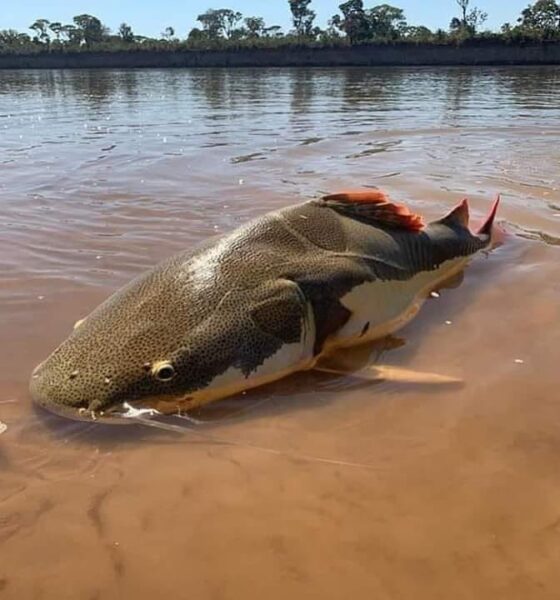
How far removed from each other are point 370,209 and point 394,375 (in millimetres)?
1385

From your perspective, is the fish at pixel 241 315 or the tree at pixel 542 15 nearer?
the fish at pixel 241 315

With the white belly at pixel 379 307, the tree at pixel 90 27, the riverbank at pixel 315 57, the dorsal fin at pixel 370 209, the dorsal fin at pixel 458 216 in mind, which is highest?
the tree at pixel 90 27

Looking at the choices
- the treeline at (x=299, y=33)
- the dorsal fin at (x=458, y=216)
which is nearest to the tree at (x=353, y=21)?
the treeline at (x=299, y=33)

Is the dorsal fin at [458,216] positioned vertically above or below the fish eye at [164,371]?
above

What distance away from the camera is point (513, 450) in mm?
2969

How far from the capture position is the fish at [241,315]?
3119mm

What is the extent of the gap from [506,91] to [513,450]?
24464 mm

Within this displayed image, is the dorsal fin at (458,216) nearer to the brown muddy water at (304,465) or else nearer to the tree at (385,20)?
the brown muddy water at (304,465)

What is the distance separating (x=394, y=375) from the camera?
3615 millimetres

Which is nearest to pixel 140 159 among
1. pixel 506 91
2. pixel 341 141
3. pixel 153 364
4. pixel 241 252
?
pixel 341 141

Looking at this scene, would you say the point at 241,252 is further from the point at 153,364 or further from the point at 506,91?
the point at 506,91

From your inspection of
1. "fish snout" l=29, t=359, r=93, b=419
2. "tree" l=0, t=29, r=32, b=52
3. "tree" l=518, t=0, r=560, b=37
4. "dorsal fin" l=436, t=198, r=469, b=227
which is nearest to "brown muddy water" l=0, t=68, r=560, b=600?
"fish snout" l=29, t=359, r=93, b=419

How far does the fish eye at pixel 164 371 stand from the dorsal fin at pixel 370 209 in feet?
5.91

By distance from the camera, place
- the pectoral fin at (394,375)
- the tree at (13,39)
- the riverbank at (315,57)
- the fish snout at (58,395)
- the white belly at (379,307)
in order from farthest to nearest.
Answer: the tree at (13,39)
the riverbank at (315,57)
the white belly at (379,307)
the pectoral fin at (394,375)
the fish snout at (58,395)
